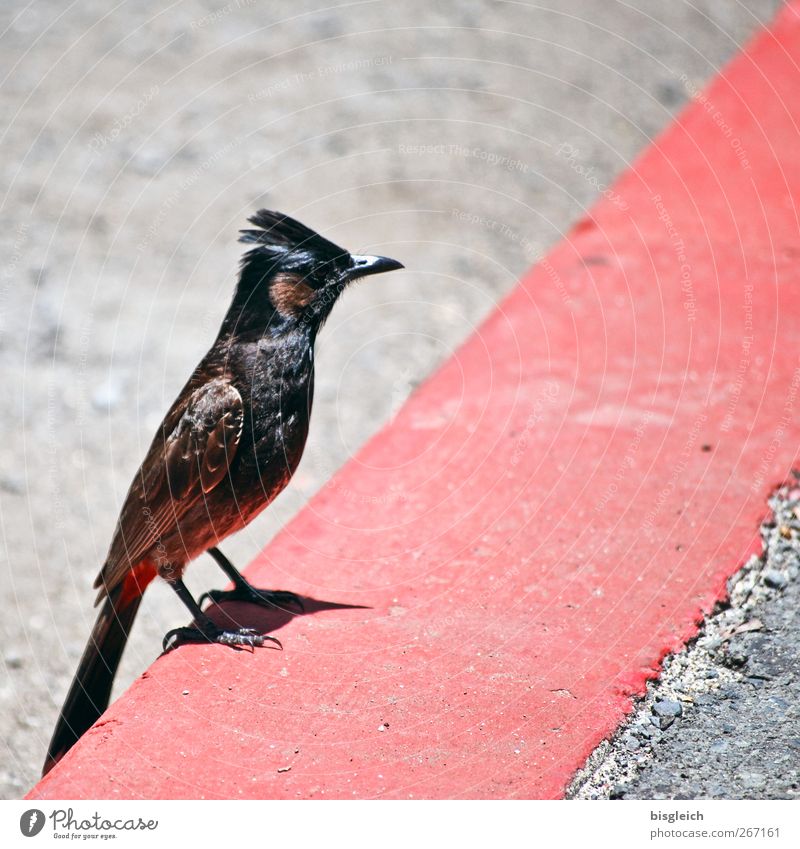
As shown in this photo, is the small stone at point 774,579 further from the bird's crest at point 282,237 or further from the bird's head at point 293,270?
the bird's crest at point 282,237

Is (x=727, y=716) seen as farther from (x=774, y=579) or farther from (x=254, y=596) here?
(x=254, y=596)

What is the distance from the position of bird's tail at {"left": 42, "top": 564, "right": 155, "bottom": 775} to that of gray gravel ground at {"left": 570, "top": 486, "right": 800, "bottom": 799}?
199 centimetres

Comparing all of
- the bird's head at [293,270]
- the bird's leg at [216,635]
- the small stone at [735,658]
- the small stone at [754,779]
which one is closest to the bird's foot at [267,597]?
the bird's leg at [216,635]

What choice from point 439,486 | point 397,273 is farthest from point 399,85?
point 439,486

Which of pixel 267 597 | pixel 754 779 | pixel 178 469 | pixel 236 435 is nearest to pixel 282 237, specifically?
pixel 236 435

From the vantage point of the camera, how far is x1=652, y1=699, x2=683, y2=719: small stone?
3402 millimetres

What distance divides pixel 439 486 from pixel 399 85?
515 cm

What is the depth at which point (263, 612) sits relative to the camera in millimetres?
4105

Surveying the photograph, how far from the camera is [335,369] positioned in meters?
7.20

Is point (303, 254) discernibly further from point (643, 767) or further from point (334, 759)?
point (643, 767)

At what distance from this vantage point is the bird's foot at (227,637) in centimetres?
381

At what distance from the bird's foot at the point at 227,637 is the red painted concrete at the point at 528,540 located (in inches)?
2.4

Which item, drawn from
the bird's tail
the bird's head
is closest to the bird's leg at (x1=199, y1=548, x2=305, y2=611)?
the bird's tail

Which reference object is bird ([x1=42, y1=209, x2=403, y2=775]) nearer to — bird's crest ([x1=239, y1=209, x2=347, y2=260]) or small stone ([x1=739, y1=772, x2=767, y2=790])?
bird's crest ([x1=239, y1=209, x2=347, y2=260])
